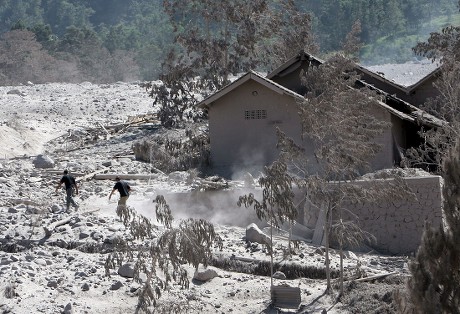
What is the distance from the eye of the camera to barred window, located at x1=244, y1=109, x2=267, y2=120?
3211 centimetres

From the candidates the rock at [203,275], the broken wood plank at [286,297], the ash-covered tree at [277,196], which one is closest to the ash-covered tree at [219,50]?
the rock at [203,275]

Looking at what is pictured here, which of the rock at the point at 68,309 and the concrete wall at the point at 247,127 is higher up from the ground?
the concrete wall at the point at 247,127

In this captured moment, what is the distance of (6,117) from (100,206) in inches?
706

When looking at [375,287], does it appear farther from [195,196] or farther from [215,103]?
[215,103]

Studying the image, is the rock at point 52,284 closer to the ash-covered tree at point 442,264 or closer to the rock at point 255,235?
the rock at point 255,235

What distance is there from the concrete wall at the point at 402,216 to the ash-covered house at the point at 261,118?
6.73m

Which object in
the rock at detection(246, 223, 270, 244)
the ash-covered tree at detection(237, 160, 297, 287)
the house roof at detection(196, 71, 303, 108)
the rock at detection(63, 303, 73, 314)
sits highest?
the house roof at detection(196, 71, 303, 108)

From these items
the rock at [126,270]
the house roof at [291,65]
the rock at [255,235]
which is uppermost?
the house roof at [291,65]

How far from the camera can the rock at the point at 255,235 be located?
22.7 m

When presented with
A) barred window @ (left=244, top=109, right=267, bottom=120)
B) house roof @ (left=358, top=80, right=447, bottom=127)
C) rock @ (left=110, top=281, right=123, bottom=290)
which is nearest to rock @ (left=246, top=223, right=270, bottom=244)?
rock @ (left=110, top=281, right=123, bottom=290)

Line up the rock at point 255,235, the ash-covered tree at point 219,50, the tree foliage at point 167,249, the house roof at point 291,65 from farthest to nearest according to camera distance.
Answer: the ash-covered tree at point 219,50 → the house roof at point 291,65 → the rock at point 255,235 → the tree foliage at point 167,249

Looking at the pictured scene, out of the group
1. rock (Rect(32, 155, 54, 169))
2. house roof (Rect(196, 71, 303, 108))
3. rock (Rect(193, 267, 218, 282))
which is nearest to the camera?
rock (Rect(193, 267, 218, 282))

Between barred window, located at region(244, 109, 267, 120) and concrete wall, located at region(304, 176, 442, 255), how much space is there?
835 cm

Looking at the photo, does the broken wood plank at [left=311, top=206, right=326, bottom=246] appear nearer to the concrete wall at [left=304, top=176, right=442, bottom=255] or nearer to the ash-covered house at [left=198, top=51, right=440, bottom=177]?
the concrete wall at [left=304, top=176, right=442, bottom=255]
